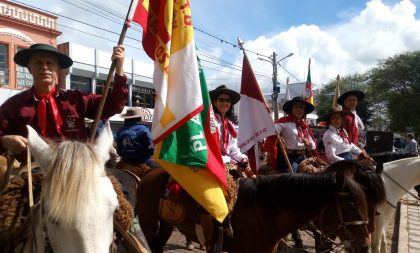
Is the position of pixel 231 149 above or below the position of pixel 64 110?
below

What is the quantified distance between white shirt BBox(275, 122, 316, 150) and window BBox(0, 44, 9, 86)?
663 inches

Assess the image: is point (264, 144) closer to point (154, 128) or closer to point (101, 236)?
point (154, 128)

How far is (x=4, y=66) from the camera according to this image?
18953mm

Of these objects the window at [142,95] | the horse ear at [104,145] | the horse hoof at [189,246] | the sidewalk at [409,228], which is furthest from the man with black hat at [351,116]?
the window at [142,95]

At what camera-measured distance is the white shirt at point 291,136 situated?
20.4ft

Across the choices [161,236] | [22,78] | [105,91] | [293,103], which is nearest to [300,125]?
[293,103]

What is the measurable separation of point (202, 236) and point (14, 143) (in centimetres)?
231

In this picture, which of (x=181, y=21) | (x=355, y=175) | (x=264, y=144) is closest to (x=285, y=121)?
(x=264, y=144)

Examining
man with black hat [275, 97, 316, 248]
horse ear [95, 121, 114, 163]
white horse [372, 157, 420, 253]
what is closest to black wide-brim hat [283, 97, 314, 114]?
man with black hat [275, 97, 316, 248]

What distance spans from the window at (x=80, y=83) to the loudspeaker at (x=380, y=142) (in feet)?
59.2

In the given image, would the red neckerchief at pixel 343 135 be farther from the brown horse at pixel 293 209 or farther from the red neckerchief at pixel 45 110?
the red neckerchief at pixel 45 110

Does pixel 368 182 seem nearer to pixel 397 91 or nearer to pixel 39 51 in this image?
pixel 39 51

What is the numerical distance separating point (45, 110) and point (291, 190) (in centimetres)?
Result: 258

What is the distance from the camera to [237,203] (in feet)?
13.6
